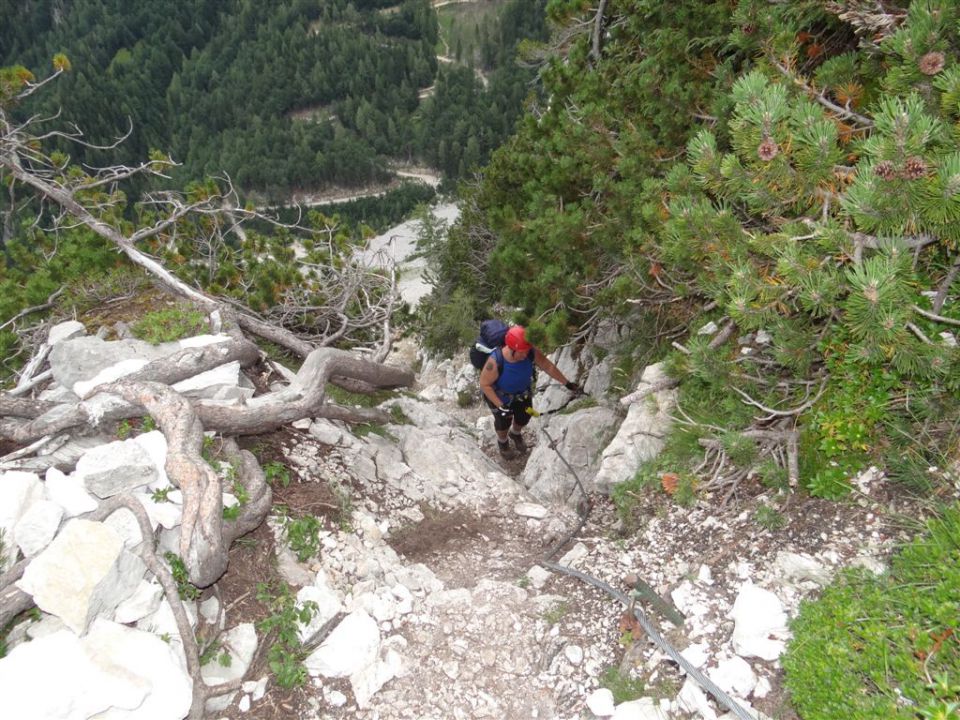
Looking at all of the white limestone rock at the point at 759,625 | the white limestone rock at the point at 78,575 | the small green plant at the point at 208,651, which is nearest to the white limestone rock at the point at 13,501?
the white limestone rock at the point at 78,575

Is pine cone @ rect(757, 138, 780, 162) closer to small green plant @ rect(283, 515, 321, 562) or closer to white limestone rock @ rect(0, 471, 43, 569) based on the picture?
small green plant @ rect(283, 515, 321, 562)

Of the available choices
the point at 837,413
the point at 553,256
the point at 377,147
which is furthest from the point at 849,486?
the point at 377,147

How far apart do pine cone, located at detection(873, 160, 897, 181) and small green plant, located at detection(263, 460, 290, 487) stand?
4590 mm

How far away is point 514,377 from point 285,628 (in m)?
4.54

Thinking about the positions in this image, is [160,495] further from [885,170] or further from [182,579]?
[885,170]

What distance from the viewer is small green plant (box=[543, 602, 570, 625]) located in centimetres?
393

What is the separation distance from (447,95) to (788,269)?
4530 inches

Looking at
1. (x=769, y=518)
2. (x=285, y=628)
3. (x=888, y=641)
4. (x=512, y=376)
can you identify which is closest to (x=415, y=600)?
A: (x=285, y=628)

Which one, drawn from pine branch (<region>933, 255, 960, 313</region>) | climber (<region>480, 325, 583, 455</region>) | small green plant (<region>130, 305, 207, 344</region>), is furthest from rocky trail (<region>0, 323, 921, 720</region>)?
climber (<region>480, 325, 583, 455</region>)

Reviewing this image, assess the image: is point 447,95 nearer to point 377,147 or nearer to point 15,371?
point 377,147

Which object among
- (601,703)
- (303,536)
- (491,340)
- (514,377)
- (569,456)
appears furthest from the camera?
(514,377)

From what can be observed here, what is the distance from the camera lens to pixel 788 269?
9.58ft

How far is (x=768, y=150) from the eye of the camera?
2.85 m

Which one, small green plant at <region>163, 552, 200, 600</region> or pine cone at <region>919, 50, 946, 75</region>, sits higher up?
pine cone at <region>919, 50, 946, 75</region>
